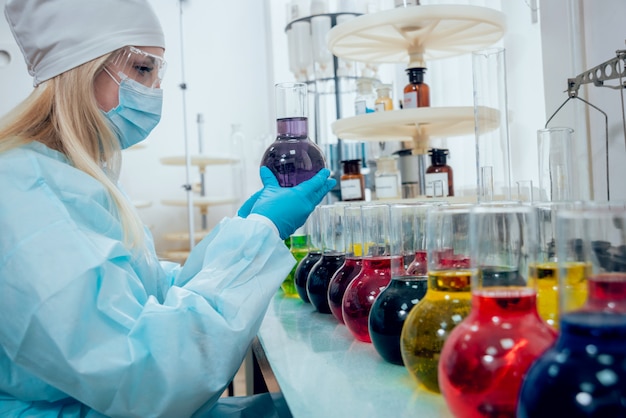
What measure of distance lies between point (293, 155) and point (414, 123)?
584 millimetres

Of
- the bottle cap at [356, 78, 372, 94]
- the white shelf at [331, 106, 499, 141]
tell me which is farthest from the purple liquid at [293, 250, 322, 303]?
the bottle cap at [356, 78, 372, 94]

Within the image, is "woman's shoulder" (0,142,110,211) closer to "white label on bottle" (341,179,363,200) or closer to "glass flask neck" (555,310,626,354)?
"glass flask neck" (555,310,626,354)

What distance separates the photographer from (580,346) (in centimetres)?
45

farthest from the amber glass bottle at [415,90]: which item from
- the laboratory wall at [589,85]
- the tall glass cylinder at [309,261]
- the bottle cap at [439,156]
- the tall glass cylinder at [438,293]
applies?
the tall glass cylinder at [438,293]

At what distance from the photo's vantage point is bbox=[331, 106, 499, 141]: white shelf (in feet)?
5.13

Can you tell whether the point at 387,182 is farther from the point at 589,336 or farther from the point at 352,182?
the point at 589,336

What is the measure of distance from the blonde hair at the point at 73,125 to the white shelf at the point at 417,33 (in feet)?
2.29

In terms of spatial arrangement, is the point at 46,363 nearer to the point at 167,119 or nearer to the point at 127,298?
the point at 127,298

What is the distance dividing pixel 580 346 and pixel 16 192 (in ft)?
2.85

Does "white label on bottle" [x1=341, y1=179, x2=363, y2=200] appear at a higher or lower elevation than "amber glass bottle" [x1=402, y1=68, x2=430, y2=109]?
lower

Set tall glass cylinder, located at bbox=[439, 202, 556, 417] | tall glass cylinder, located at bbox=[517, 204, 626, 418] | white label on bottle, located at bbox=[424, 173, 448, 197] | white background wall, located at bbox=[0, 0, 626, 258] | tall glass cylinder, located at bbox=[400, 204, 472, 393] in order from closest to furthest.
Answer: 1. tall glass cylinder, located at bbox=[517, 204, 626, 418]
2. tall glass cylinder, located at bbox=[439, 202, 556, 417]
3. tall glass cylinder, located at bbox=[400, 204, 472, 393]
4. white label on bottle, located at bbox=[424, 173, 448, 197]
5. white background wall, located at bbox=[0, 0, 626, 258]

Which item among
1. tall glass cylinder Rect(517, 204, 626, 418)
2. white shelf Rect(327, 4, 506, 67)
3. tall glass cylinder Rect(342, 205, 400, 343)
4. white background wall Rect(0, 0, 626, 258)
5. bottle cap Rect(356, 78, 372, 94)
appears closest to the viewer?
tall glass cylinder Rect(517, 204, 626, 418)

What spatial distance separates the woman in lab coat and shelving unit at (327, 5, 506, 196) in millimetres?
480

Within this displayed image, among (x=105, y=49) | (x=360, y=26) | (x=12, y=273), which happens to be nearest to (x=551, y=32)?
(x=360, y=26)
